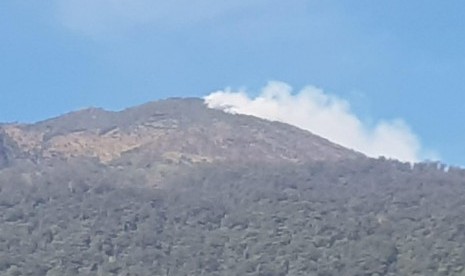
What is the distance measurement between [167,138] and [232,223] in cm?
4576

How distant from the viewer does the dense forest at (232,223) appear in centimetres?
7162

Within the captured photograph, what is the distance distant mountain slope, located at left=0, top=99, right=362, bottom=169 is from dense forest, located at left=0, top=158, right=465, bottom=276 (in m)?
16.1

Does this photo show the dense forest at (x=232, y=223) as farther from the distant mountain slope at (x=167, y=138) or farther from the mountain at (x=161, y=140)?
the distant mountain slope at (x=167, y=138)

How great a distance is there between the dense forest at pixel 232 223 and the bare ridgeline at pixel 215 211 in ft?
0.45

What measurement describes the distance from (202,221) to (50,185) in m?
15.2

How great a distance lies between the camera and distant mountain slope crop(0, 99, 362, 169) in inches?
4786

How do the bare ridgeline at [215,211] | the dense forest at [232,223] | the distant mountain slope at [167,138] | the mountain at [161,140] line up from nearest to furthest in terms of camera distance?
the dense forest at [232,223] < the bare ridgeline at [215,211] < the mountain at [161,140] < the distant mountain slope at [167,138]

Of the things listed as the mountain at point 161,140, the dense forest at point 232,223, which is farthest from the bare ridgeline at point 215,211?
the mountain at point 161,140

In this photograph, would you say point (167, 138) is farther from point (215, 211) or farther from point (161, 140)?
point (215, 211)

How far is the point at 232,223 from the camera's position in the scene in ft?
271

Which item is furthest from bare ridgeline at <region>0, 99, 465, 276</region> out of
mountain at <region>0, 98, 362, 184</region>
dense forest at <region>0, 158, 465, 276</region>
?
mountain at <region>0, 98, 362, 184</region>

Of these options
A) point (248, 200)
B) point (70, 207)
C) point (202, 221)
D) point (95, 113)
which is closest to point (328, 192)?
point (248, 200)

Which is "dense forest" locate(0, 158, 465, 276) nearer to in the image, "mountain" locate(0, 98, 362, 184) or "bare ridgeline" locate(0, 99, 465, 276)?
"bare ridgeline" locate(0, 99, 465, 276)

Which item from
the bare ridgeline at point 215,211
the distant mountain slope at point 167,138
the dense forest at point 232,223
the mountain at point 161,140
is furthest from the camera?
the distant mountain slope at point 167,138
